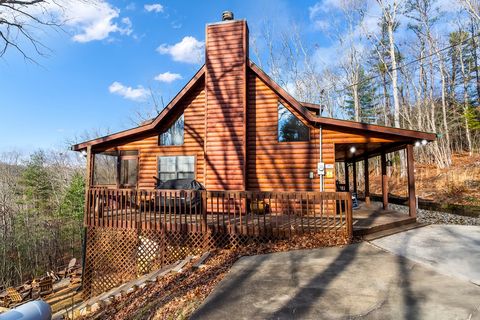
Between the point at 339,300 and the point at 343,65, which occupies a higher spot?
the point at 343,65

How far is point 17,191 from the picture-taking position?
29531 millimetres

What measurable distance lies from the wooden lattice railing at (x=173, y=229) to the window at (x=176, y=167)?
7.76 ft

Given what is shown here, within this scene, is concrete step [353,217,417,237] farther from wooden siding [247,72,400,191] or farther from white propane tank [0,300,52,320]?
white propane tank [0,300,52,320]

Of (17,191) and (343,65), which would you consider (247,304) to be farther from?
(17,191)

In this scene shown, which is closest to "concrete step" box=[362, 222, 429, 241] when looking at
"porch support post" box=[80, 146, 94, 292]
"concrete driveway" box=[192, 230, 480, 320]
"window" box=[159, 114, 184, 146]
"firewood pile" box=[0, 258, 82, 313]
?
"concrete driveway" box=[192, 230, 480, 320]

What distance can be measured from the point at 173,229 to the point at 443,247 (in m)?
6.10

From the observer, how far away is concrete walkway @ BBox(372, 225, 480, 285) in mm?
4613

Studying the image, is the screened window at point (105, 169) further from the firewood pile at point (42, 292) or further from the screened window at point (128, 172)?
the screened window at point (128, 172)

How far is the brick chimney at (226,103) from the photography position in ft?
30.8

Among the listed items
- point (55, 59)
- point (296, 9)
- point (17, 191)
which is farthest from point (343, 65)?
point (17, 191)

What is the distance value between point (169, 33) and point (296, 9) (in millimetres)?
12997

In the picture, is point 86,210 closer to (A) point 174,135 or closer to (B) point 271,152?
(A) point 174,135

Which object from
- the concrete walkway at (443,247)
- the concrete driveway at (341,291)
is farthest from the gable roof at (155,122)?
the concrete walkway at (443,247)

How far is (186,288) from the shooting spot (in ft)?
14.3
